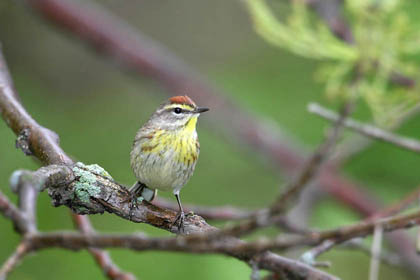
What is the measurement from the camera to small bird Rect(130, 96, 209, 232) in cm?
347

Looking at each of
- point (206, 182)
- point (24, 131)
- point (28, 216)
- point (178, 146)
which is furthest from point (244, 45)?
point (28, 216)

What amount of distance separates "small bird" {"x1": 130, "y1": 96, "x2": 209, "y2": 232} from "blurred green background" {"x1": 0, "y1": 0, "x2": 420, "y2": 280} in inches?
50.2

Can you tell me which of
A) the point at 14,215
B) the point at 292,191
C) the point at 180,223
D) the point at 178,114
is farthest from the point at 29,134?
the point at 178,114

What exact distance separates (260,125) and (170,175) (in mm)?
2388

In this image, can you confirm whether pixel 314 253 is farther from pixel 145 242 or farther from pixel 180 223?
pixel 145 242

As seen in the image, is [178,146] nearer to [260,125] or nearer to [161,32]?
[260,125]

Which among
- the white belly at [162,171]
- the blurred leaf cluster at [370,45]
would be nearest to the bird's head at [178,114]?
the white belly at [162,171]

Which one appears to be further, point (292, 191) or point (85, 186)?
point (85, 186)

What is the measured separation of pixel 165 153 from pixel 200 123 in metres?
2.32

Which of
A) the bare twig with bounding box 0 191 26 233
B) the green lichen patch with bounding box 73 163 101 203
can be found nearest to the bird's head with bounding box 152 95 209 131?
the green lichen patch with bounding box 73 163 101 203

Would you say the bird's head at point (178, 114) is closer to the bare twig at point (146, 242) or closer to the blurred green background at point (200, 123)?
the blurred green background at point (200, 123)

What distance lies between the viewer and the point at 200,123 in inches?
233

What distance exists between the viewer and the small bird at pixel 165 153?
11.4 ft

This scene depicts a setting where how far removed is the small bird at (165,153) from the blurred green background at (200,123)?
1.28m
